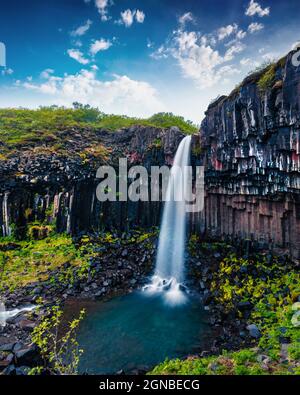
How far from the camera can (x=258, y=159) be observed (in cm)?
1249

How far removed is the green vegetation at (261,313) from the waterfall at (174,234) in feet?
5.28

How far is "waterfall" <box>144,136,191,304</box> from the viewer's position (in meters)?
15.9

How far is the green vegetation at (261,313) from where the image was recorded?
666cm

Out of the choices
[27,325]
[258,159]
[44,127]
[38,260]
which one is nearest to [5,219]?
[38,260]

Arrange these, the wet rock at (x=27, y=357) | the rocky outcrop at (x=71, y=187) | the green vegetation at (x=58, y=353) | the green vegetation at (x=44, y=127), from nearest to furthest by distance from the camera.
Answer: the green vegetation at (x=58, y=353) < the wet rock at (x=27, y=357) < the rocky outcrop at (x=71, y=187) < the green vegetation at (x=44, y=127)

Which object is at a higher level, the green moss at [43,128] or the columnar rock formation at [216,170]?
the green moss at [43,128]

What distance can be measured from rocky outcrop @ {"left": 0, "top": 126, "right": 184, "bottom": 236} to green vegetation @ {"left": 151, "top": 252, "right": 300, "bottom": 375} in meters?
6.96

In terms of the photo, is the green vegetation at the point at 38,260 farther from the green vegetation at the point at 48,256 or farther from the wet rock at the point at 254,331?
the wet rock at the point at 254,331

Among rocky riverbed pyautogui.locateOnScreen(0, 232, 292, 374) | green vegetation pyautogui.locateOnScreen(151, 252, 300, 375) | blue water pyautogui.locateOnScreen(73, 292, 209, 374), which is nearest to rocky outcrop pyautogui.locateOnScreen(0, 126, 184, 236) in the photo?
rocky riverbed pyautogui.locateOnScreen(0, 232, 292, 374)

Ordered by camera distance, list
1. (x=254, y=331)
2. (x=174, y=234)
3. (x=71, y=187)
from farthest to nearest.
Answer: (x=174, y=234) → (x=71, y=187) → (x=254, y=331)

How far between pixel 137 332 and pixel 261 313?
5.44 metres

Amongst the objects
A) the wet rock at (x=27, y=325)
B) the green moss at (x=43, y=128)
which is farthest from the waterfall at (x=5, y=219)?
the wet rock at (x=27, y=325)

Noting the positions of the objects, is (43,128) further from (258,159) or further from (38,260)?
(258,159)

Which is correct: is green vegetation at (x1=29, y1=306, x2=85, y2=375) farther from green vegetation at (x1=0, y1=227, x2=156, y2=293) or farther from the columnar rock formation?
the columnar rock formation
